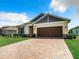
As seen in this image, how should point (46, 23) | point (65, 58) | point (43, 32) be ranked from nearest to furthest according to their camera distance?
1. point (65, 58)
2. point (46, 23)
3. point (43, 32)

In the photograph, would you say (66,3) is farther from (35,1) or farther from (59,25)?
(35,1)

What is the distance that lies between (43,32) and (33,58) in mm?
19474

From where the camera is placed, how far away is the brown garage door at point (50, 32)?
2516 centimetres

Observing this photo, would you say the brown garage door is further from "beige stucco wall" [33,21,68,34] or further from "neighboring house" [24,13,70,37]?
"beige stucco wall" [33,21,68,34]

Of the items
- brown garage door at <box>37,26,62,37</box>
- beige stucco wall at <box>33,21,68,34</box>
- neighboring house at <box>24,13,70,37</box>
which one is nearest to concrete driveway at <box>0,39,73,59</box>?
beige stucco wall at <box>33,21,68,34</box>

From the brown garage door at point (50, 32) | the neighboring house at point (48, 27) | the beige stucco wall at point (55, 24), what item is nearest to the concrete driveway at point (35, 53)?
the beige stucco wall at point (55, 24)

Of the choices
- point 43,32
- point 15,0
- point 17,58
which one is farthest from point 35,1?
point 17,58

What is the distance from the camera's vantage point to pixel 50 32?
86.6 feet

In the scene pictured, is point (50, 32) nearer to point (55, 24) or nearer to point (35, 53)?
point (55, 24)

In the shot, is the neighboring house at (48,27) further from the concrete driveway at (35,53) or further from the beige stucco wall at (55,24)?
the concrete driveway at (35,53)

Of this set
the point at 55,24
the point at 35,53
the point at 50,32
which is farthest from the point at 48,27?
the point at 35,53

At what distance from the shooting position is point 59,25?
23.7 m

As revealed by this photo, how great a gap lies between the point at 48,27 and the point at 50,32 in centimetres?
142

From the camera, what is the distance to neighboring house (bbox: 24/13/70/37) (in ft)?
76.2
